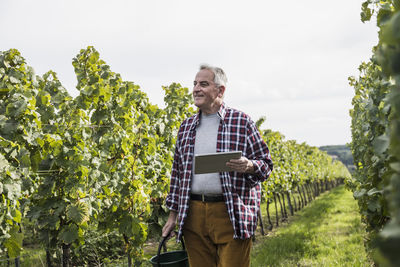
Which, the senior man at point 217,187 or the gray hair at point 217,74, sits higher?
the gray hair at point 217,74

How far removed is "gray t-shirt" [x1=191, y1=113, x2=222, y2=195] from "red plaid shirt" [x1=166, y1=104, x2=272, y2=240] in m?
0.04

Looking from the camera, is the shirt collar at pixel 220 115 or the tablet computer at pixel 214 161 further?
the shirt collar at pixel 220 115

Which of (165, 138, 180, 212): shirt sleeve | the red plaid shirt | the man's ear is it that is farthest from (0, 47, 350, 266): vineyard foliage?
the man's ear

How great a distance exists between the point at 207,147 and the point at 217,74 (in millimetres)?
563

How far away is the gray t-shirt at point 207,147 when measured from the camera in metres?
2.48

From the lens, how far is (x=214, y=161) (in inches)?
86.6

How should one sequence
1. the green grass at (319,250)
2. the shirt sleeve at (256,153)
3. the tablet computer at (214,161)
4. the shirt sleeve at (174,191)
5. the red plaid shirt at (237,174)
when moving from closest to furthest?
1. the tablet computer at (214,161)
2. the red plaid shirt at (237,174)
3. the shirt sleeve at (256,153)
4. the shirt sleeve at (174,191)
5. the green grass at (319,250)

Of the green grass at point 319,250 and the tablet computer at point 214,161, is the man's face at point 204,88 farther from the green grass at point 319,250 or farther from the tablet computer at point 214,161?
the green grass at point 319,250

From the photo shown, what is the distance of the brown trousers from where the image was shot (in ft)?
7.95

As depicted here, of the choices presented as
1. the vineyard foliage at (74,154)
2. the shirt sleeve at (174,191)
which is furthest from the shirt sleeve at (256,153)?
the vineyard foliage at (74,154)

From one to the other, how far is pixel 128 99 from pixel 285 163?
903 centimetres

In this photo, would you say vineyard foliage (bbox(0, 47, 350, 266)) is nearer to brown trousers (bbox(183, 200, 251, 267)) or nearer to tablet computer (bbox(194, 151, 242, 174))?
brown trousers (bbox(183, 200, 251, 267))

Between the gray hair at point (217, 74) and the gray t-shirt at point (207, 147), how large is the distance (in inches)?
10.4

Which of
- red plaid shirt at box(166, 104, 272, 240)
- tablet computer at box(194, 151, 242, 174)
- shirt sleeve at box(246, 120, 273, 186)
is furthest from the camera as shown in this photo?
shirt sleeve at box(246, 120, 273, 186)
